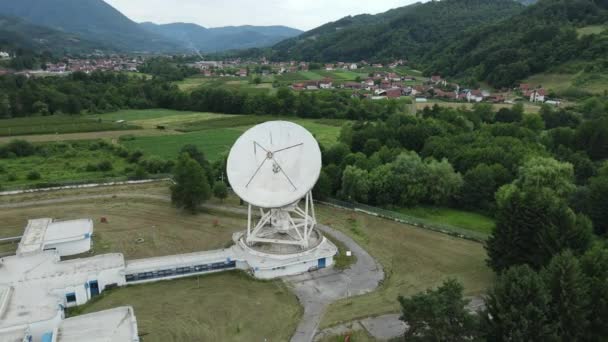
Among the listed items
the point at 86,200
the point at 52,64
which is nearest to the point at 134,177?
the point at 86,200

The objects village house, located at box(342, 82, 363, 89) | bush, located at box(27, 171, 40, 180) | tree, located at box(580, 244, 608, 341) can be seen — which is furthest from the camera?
village house, located at box(342, 82, 363, 89)

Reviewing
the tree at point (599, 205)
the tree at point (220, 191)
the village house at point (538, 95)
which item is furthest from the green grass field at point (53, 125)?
the village house at point (538, 95)

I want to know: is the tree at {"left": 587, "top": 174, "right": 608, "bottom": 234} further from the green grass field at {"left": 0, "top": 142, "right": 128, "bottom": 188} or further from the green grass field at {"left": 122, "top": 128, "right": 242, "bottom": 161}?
the green grass field at {"left": 0, "top": 142, "right": 128, "bottom": 188}

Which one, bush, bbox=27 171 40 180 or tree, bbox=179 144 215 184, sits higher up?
tree, bbox=179 144 215 184

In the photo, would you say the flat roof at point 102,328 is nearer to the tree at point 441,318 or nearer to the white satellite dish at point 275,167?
the white satellite dish at point 275,167

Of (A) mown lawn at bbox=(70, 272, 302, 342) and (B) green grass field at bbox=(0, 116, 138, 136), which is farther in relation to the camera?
(B) green grass field at bbox=(0, 116, 138, 136)

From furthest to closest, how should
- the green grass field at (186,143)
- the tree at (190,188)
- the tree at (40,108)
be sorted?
the tree at (40,108) < the green grass field at (186,143) < the tree at (190,188)

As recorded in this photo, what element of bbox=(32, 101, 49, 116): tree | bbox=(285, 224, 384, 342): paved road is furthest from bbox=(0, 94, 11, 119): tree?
bbox=(285, 224, 384, 342): paved road
